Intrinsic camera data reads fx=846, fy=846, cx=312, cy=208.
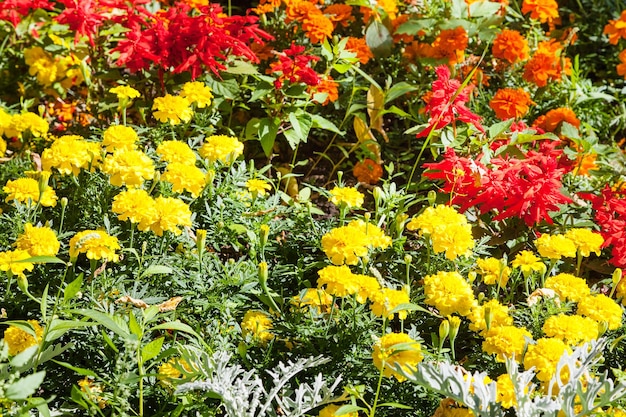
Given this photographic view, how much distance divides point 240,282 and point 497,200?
0.81m

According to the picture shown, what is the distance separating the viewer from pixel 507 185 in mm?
2436

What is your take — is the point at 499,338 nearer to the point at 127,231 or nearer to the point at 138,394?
the point at 138,394

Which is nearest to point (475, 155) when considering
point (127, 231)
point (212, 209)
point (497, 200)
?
point (497, 200)

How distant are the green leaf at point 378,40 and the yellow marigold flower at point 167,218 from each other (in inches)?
51.1

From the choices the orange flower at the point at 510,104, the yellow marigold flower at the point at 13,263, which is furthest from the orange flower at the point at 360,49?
the yellow marigold flower at the point at 13,263

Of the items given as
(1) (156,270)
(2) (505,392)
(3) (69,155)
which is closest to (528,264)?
(2) (505,392)

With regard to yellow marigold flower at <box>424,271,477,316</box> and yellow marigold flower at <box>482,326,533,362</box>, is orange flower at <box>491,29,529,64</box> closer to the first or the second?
yellow marigold flower at <box>424,271,477,316</box>

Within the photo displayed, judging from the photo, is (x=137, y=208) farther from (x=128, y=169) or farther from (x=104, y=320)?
(x=104, y=320)

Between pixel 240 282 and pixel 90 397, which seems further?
pixel 240 282

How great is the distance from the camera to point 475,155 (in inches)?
106

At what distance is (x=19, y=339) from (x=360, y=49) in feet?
5.58

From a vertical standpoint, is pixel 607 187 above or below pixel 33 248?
below

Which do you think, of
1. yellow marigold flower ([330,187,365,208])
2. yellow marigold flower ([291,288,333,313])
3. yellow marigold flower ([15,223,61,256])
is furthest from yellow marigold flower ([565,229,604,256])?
yellow marigold flower ([15,223,61,256])

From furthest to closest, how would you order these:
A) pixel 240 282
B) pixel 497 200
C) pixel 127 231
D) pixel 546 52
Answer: pixel 546 52 < pixel 497 200 < pixel 127 231 < pixel 240 282
